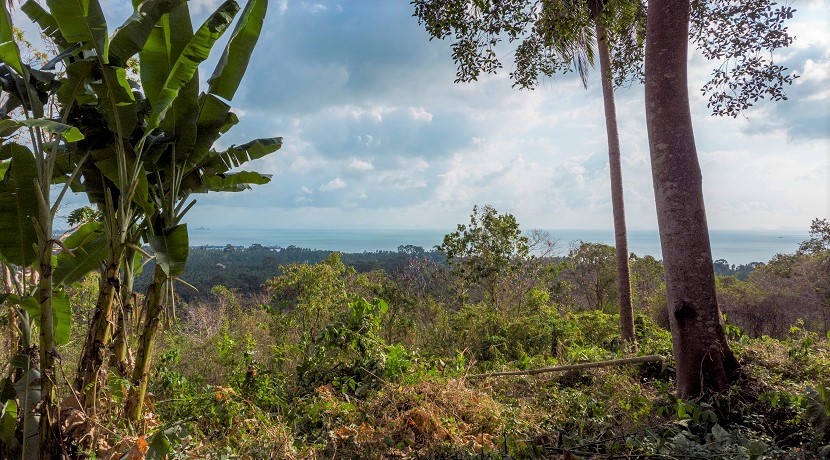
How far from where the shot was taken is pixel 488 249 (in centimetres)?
1084

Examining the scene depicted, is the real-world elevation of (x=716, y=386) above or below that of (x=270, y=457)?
above

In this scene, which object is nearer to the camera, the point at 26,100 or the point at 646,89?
the point at 26,100

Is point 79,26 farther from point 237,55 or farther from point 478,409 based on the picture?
point 478,409

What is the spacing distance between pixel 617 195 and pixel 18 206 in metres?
7.67

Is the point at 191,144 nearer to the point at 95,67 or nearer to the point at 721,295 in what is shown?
the point at 95,67

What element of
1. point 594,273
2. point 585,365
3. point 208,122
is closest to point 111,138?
point 208,122

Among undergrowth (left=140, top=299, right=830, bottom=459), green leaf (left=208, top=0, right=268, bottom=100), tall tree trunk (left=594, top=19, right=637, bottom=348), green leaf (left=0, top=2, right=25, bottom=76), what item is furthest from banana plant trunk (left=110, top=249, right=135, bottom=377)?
tall tree trunk (left=594, top=19, right=637, bottom=348)

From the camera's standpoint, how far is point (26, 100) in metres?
3.04

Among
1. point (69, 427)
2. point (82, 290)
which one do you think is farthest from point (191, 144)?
point (82, 290)

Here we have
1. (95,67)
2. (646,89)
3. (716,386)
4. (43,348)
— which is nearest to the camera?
(43,348)

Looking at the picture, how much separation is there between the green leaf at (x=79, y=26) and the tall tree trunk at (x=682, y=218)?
14.0ft

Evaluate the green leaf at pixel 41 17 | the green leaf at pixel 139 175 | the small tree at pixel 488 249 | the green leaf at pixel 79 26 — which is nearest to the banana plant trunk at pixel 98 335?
the green leaf at pixel 139 175

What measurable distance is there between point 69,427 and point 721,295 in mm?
16206

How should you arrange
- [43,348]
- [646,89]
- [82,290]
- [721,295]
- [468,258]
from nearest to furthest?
[43,348] < [646,89] < [82,290] < [468,258] < [721,295]
